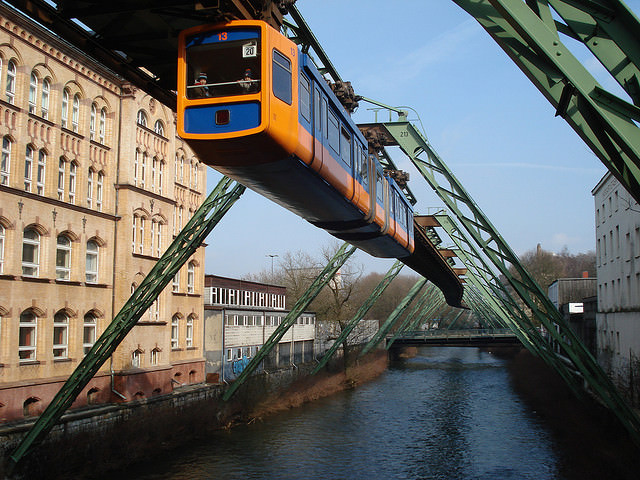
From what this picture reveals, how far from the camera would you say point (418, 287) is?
51281mm

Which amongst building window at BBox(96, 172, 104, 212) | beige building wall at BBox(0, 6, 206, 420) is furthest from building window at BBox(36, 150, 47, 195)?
building window at BBox(96, 172, 104, 212)

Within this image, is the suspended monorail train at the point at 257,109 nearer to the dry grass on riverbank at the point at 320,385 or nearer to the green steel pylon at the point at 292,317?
the green steel pylon at the point at 292,317

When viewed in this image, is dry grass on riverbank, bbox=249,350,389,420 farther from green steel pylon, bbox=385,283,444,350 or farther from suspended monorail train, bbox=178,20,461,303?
suspended monorail train, bbox=178,20,461,303

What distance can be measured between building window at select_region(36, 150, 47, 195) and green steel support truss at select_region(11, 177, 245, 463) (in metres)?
4.62

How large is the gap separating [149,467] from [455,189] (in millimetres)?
12446

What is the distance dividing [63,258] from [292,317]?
1186cm

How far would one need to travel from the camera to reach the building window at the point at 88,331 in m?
22.4

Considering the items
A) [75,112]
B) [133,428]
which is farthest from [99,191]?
[133,428]

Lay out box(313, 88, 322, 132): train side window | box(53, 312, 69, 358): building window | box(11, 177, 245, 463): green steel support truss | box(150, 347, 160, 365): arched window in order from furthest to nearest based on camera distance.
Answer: box(150, 347, 160, 365): arched window
box(53, 312, 69, 358): building window
box(11, 177, 245, 463): green steel support truss
box(313, 88, 322, 132): train side window

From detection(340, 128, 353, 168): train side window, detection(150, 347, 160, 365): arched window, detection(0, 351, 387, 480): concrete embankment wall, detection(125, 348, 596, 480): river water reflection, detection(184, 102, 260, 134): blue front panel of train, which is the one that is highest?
detection(340, 128, 353, 168): train side window

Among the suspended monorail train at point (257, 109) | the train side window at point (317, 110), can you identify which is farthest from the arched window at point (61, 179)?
the train side window at point (317, 110)

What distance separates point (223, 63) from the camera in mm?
8070

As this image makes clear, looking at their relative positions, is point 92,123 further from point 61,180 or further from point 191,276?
point 191,276

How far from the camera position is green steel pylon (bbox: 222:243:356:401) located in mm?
27844
